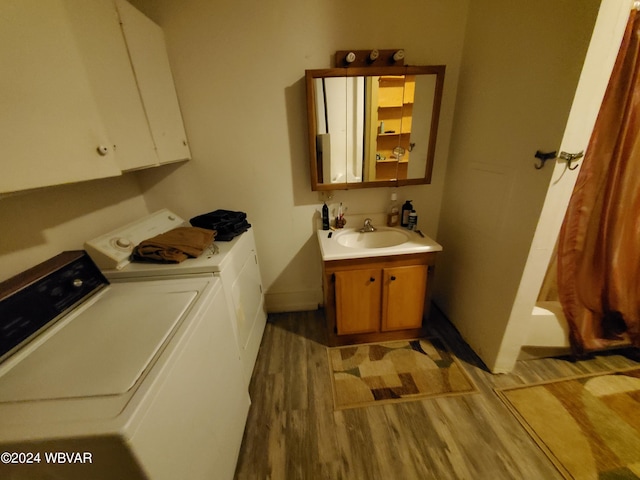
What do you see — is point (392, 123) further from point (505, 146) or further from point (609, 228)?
point (609, 228)

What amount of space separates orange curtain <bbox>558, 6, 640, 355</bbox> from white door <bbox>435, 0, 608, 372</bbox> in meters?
0.31

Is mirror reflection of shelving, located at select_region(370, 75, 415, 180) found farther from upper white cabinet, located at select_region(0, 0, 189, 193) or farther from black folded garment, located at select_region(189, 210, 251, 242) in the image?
upper white cabinet, located at select_region(0, 0, 189, 193)

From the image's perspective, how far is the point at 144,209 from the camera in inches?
68.8

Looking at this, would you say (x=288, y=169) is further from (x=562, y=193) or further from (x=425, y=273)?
(x=562, y=193)

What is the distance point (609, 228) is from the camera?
1289 millimetres

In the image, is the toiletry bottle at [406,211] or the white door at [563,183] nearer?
the white door at [563,183]

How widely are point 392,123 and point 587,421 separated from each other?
79.4 inches

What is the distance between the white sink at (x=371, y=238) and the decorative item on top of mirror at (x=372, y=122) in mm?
359

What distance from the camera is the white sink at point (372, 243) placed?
1493mm

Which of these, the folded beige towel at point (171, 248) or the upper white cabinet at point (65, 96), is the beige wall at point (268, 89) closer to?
the upper white cabinet at point (65, 96)

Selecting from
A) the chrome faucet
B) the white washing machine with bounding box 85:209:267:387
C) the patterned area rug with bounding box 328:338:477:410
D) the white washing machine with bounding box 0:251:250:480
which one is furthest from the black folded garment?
the patterned area rug with bounding box 328:338:477:410

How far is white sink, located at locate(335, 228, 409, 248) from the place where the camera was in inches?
72.2

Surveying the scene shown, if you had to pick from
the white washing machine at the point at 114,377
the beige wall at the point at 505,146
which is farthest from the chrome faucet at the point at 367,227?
the white washing machine at the point at 114,377

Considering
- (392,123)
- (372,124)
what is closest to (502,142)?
(392,123)
